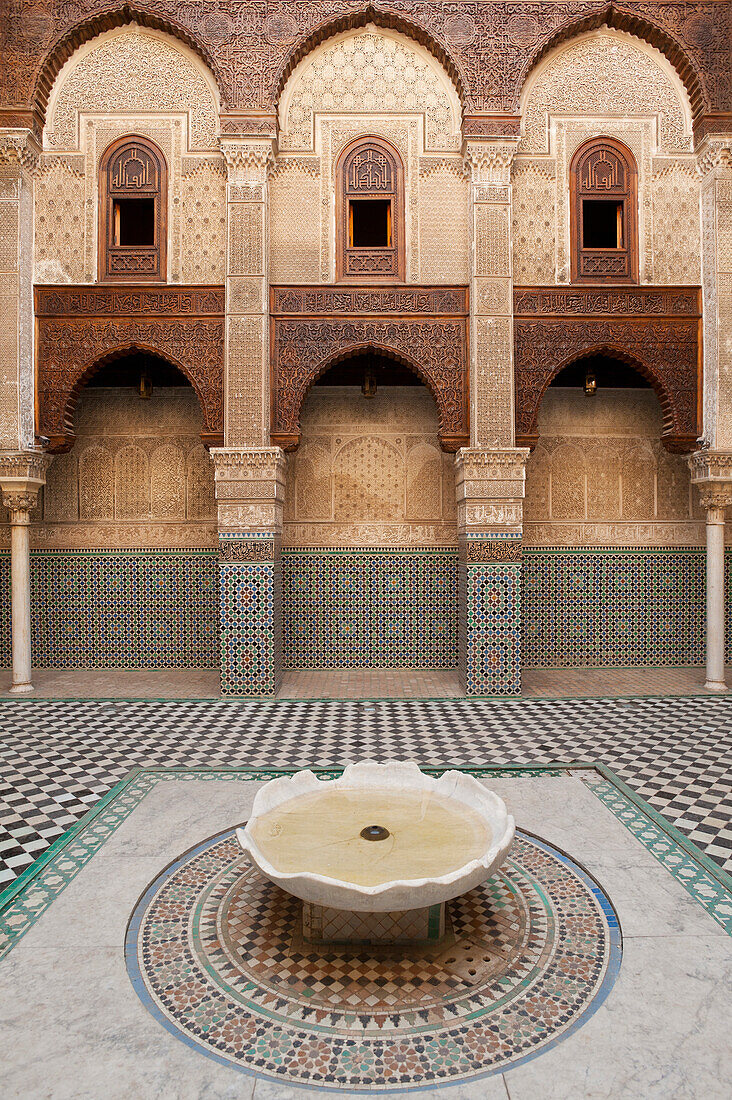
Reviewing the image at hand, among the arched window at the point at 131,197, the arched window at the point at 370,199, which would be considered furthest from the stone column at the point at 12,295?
the arched window at the point at 370,199

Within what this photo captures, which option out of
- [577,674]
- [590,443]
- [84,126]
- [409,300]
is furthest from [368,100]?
[577,674]

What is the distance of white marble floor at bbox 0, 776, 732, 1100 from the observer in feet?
5.06

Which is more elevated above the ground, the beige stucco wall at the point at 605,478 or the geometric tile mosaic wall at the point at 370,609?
the beige stucco wall at the point at 605,478

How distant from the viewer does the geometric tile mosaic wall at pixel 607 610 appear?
21.5ft

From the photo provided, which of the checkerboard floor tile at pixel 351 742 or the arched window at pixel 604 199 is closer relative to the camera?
the checkerboard floor tile at pixel 351 742

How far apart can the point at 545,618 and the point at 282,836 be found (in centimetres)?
473

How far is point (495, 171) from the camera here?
5.54 m

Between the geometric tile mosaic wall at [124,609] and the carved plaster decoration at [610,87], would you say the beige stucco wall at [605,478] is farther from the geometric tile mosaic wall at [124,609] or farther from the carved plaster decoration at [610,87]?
the geometric tile mosaic wall at [124,609]

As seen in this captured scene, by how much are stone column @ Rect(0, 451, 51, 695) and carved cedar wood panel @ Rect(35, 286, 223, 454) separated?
395 mm

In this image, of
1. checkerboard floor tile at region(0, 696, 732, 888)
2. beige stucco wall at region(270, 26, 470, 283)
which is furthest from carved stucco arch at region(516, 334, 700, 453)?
checkerboard floor tile at region(0, 696, 732, 888)

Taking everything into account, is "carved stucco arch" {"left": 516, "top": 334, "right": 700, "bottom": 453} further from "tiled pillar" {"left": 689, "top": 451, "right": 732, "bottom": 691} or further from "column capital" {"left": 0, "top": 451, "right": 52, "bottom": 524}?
"column capital" {"left": 0, "top": 451, "right": 52, "bottom": 524}

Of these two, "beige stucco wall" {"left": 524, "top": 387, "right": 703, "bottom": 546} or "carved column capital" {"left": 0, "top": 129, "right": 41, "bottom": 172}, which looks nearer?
"carved column capital" {"left": 0, "top": 129, "right": 41, "bottom": 172}

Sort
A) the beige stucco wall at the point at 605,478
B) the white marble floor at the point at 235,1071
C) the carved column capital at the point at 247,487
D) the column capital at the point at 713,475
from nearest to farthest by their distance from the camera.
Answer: the white marble floor at the point at 235,1071
the carved column capital at the point at 247,487
the column capital at the point at 713,475
the beige stucco wall at the point at 605,478

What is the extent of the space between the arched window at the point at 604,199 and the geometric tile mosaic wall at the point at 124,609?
4367 millimetres
